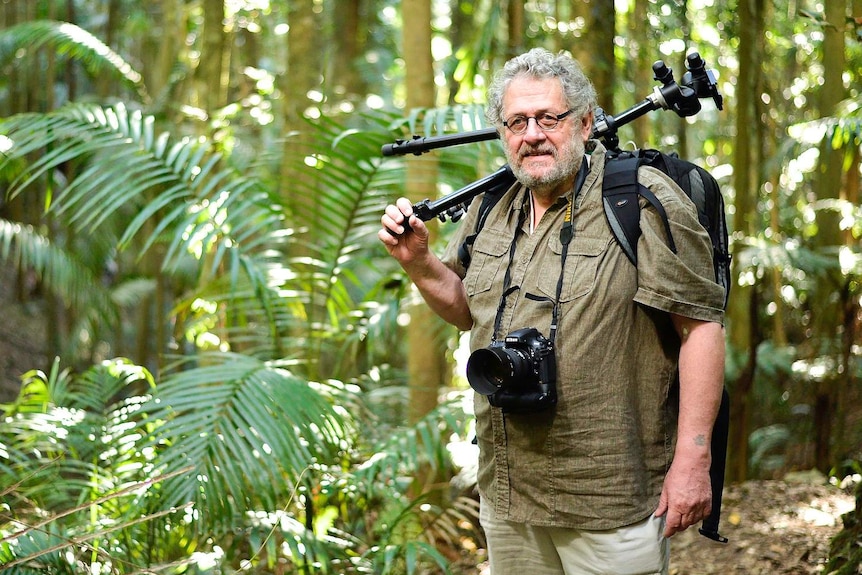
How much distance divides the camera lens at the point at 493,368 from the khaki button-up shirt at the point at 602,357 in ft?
0.35

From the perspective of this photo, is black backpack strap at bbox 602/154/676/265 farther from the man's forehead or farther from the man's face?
the man's forehead

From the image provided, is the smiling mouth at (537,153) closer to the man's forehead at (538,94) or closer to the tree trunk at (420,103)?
the man's forehead at (538,94)

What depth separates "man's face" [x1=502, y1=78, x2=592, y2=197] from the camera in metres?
2.14

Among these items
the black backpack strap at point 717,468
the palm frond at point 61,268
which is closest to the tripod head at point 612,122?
the black backpack strap at point 717,468

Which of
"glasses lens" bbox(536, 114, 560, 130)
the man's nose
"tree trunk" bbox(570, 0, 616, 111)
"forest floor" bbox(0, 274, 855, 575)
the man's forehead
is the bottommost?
"forest floor" bbox(0, 274, 855, 575)

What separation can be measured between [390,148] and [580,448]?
3.41 ft

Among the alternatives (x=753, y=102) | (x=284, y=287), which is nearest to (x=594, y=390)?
(x=284, y=287)

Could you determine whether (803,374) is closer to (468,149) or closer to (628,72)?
(628,72)

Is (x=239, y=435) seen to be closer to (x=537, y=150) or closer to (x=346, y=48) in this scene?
(x=537, y=150)

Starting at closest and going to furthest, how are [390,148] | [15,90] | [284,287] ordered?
[390,148], [284,287], [15,90]

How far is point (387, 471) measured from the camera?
365 centimetres

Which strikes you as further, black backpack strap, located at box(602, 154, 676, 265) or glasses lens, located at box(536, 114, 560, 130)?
glasses lens, located at box(536, 114, 560, 130)

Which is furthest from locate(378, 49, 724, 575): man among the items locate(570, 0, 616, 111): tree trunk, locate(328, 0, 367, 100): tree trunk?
locate(328, 0, 367, 100): tree trunk

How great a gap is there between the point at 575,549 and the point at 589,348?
508mm
